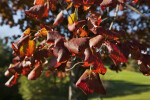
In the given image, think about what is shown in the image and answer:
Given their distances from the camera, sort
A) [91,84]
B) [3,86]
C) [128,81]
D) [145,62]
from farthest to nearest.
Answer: [3,86] < [128,81] < [145,62] < [91,84]

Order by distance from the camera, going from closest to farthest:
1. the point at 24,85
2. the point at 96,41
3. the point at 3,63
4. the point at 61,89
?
the point at 96,41, the point at 24,85, the point at 3,63, the point at 61,89

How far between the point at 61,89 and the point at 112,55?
54.5ft

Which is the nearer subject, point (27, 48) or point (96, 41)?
point (96, 41)

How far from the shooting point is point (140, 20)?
6.25m

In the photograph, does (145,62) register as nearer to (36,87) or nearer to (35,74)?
(35,74)

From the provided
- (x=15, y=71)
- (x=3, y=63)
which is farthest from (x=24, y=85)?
(x=15, y=71)

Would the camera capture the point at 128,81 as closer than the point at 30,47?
No

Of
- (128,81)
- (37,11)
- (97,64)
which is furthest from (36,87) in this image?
(97,64)

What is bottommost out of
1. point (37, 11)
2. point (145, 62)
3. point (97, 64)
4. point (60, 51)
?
point (145, 62)

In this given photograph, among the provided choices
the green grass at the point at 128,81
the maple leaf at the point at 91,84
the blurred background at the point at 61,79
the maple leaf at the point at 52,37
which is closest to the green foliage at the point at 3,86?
the blurred background at the point at 61,79

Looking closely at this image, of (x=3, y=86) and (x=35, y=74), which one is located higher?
(x=35, y=74)

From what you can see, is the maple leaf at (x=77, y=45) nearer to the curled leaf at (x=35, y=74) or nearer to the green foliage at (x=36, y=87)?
the curled leaf at (x=35, y=74)

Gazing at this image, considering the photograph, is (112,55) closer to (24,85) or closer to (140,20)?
(140,20)

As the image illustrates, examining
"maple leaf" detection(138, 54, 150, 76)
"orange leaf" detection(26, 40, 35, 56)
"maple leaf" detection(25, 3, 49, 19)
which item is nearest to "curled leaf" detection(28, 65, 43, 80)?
"orange leaf" detection(26, 40, 35, 56)
